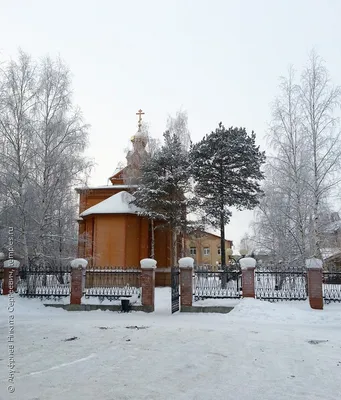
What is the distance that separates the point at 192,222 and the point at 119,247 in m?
4.84

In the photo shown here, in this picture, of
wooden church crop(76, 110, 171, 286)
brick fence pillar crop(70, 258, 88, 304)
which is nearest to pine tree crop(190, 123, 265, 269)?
wooden church crop(76, 110, 171, 286)

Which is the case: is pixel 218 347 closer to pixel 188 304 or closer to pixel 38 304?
pixel 188 304

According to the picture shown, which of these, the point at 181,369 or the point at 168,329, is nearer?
the point at 181,369

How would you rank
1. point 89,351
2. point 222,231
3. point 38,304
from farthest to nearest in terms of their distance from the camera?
1. point 222,231
2. point 38,304
3. point 89,351

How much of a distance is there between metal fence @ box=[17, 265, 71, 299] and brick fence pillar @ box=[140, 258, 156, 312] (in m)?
3.21

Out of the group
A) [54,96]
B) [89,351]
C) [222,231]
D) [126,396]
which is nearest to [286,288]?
[222,231]

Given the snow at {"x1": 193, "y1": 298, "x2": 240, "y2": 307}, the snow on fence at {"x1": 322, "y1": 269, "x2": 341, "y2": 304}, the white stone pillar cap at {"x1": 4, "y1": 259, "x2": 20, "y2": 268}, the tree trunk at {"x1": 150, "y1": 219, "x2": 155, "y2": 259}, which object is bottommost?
the snow at {"x1": 193, "y1": 298, "x2": 240, "y2": 307}

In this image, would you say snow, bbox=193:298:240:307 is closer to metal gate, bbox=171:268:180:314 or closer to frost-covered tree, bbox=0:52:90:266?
metal gate, bbox=171:268:180:314

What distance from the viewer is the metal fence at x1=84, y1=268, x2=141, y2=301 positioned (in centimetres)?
1351

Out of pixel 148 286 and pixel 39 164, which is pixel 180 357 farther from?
pixel 39 164

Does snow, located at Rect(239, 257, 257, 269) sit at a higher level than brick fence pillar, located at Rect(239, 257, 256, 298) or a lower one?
higher

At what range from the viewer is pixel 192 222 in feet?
72.0

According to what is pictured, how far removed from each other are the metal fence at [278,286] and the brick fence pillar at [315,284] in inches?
29.5

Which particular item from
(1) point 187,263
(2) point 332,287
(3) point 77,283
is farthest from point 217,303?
(3) point 77,283
